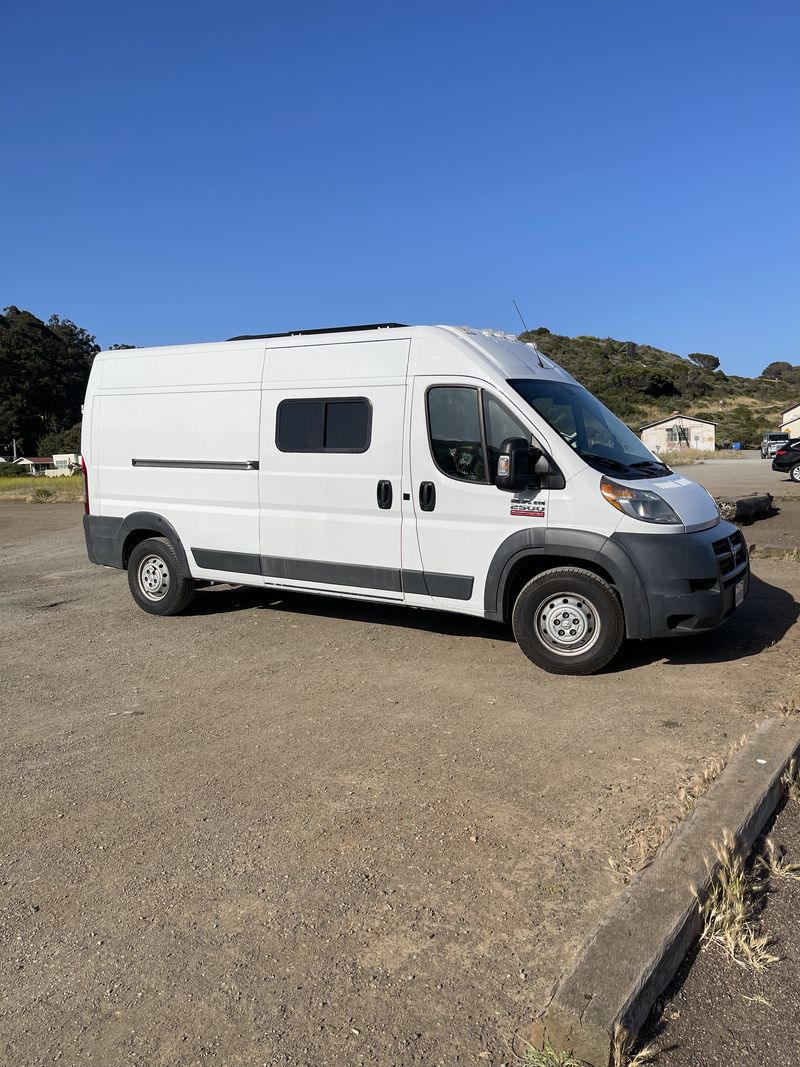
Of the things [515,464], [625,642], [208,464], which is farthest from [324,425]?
[625,642]

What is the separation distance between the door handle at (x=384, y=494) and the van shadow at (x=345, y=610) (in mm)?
970

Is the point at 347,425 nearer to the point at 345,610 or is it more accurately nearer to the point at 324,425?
the point at 324,425

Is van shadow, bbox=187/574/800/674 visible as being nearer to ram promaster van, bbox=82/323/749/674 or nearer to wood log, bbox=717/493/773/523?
ram promaster van, bbox=82/323/749/674

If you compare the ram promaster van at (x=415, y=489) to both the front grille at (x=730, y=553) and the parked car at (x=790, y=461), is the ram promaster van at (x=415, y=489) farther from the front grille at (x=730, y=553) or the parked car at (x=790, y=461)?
the parked car at (x=790, y=461)

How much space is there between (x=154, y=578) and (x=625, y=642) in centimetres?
460

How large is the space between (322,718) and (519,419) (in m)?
2.55

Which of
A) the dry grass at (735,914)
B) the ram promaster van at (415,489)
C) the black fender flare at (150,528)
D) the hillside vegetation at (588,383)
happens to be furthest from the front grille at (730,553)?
the hillside vegetation at (588,383)

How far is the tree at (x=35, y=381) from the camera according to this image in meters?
101

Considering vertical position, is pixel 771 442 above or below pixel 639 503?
above

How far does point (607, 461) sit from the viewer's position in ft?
20.1

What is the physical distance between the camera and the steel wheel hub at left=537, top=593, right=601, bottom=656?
600cm

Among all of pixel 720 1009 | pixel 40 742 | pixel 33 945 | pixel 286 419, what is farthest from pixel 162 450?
pixel 720 1009

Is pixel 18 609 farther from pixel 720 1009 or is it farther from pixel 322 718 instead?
pixel 720 1009

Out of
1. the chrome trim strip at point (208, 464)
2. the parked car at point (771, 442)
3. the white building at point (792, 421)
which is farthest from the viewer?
the white building at point (792, 421)
